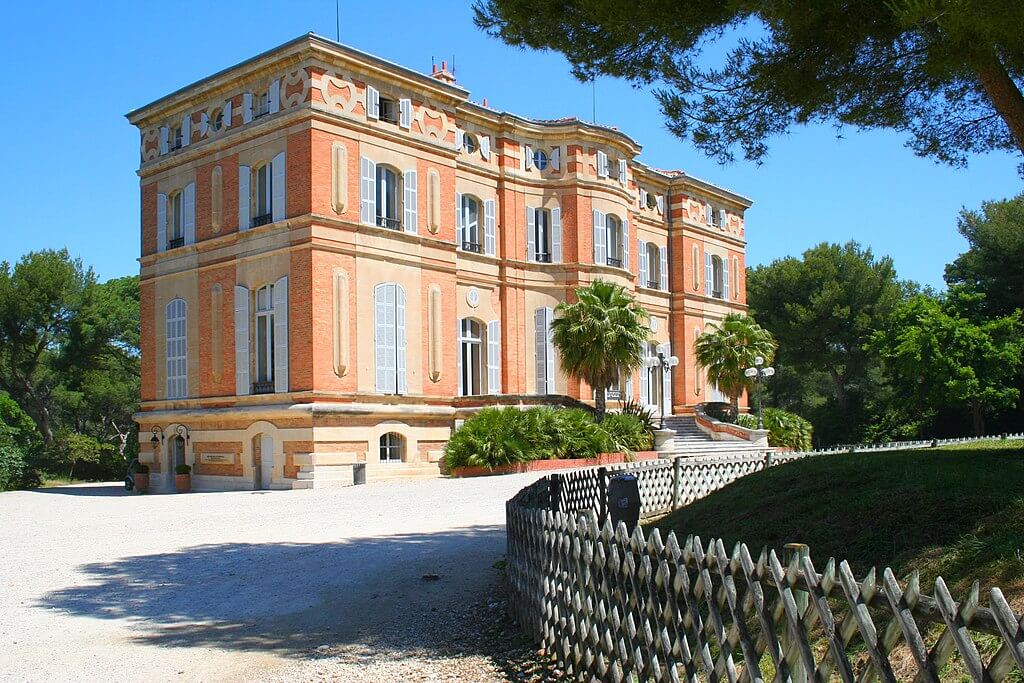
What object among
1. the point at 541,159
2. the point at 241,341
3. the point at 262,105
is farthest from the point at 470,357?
the point at 262,105

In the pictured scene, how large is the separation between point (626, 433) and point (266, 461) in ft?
35.6

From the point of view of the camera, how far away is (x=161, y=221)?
30656 millimetres

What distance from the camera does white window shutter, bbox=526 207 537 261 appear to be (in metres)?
33.9

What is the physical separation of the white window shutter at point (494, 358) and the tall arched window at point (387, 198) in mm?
5910

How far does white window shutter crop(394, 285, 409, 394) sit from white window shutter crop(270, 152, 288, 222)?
12.9 feet

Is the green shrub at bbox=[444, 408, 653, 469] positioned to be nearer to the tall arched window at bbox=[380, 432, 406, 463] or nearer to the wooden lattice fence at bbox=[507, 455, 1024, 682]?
the tall arched window at bbox=[380, 432, 406, 463]

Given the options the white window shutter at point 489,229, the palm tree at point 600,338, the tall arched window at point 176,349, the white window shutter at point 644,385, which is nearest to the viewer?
the palm tree at point 600,338

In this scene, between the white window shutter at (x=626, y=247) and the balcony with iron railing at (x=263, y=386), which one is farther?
the white window shutter at (x=626, y=247)

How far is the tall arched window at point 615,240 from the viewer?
1409 inches

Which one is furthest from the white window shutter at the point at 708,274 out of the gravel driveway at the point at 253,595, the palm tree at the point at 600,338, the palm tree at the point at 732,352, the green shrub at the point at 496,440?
the gravel driveway at the point at 253,595

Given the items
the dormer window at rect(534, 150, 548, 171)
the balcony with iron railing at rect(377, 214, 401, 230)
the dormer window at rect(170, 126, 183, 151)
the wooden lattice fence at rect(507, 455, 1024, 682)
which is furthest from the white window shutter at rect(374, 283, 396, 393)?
the wooden lattice fence at rect(507, 455, 1024, 682)

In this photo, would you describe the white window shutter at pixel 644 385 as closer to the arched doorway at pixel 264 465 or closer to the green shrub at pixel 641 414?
the green shrub at pixel 641 414

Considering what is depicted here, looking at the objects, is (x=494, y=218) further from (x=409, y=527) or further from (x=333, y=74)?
(x=409, y=527)

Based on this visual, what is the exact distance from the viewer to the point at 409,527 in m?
14.7
